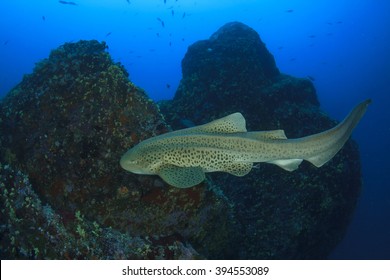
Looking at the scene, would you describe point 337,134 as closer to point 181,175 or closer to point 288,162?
point 288,162

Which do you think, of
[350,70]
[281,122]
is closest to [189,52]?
[281,122]

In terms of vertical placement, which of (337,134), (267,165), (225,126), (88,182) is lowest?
(267,165)

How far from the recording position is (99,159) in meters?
4.86

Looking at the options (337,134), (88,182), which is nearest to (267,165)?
(337,134)

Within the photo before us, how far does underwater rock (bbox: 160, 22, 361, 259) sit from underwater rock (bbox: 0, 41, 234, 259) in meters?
2.02

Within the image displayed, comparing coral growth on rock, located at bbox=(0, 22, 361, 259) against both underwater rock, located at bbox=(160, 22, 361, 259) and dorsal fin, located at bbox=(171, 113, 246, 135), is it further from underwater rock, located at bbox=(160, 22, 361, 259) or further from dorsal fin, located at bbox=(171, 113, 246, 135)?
underwater rock, located at bbox=(160, 22, 361, 259)

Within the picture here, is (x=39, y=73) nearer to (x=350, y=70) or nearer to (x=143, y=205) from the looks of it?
(x=143, y=205)

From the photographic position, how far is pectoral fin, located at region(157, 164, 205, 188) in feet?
13.4

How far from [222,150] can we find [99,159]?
6.98ft

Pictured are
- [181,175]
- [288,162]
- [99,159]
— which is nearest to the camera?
[181,175]

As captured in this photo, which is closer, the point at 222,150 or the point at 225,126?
the point at 222,150

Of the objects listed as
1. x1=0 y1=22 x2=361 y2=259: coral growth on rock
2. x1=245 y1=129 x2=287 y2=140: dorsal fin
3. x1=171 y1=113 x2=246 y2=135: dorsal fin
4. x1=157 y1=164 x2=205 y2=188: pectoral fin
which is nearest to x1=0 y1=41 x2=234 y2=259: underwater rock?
x1=0 y1=22 x2=361 y2=259: coral growth on rock

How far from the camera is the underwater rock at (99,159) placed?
4.78 metres

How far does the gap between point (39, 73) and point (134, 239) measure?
381 cm
